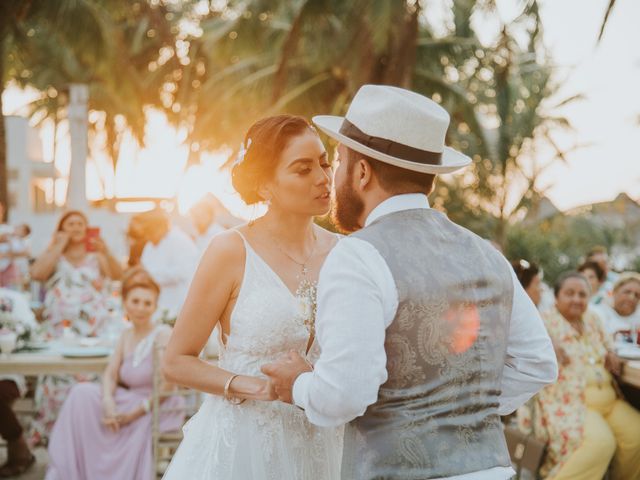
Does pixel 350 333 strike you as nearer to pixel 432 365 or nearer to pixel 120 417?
pixel 432 365

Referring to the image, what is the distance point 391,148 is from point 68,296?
588 cm

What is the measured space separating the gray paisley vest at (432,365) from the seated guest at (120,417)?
146 inches

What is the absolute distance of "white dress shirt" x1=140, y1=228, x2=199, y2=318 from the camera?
819cm

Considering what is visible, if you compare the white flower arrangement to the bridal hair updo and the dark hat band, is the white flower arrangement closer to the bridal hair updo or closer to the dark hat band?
the bridal hair updo

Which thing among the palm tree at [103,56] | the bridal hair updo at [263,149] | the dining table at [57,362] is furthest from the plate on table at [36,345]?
the palm tree at [103,56]

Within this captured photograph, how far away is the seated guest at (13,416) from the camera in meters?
6.63

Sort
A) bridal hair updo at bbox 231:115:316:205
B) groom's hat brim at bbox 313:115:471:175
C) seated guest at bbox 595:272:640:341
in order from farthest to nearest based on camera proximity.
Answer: seated guest at bbox 595:272:640:341, bridal hair updo at bbox 231:115:316:205, groom's hat brim at bbox 313:115:471:175

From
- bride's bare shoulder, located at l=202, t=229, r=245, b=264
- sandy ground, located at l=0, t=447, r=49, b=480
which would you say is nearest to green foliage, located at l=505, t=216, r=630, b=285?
sandy ground, located at l=0, t=447, r=49, b=480

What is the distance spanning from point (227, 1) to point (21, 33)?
45.6ft

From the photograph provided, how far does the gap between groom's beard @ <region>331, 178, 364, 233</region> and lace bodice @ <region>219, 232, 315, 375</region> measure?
63 centimetres

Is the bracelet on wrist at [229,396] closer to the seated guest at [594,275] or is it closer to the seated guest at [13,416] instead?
the seated guest at [13,416]

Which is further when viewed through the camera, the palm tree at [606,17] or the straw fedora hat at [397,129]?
the palm tree at [606,17]

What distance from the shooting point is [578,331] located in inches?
242

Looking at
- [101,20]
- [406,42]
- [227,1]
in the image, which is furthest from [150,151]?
[406,42]
